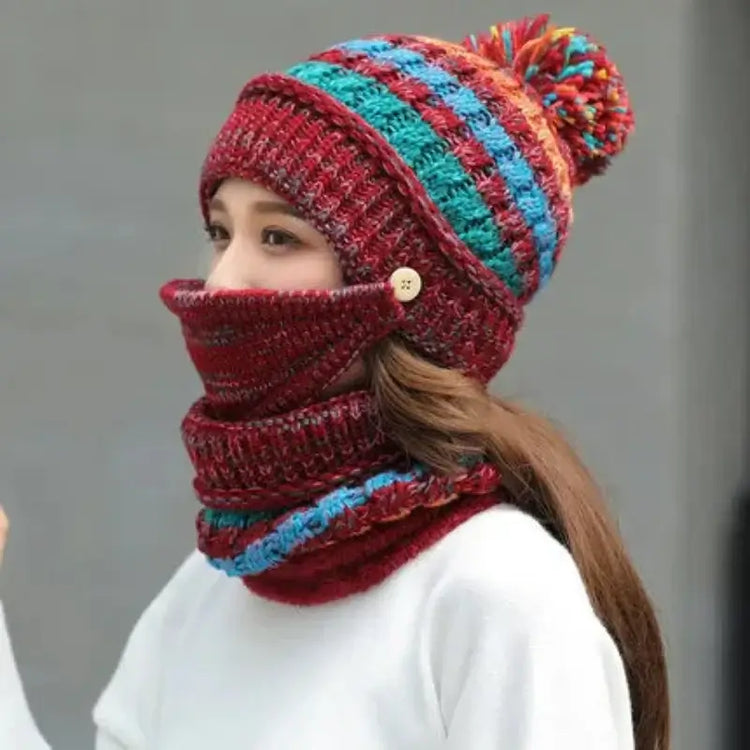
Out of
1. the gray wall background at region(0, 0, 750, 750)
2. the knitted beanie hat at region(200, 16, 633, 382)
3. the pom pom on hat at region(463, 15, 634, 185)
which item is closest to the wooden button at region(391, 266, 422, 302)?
the knitted beanie hat at region(200, 16, 633, 382)

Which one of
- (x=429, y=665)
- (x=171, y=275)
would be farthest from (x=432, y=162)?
(x=171, y=275)

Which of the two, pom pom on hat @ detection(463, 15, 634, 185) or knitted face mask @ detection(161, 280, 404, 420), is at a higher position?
pom pom on hat @ detection(463, 15, 634, 185)

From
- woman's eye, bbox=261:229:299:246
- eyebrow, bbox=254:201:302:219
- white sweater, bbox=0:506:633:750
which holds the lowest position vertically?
white sweater, bbox=0:506:633:750

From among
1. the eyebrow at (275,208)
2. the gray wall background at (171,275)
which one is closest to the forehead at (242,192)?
the eyebrow at (275,208)

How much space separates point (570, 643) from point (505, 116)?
17.0 inches

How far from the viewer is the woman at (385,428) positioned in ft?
2.75

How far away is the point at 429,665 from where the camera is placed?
0.85 metres

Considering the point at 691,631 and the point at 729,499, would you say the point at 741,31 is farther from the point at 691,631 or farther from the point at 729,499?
the point at 691,631

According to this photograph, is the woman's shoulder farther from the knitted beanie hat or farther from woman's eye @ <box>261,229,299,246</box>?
woman's eye @ <box>261,229,299,246</box>

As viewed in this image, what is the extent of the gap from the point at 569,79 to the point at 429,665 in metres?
0.54

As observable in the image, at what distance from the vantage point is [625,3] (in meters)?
1.64

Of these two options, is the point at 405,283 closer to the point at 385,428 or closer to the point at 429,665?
the point at 385,428

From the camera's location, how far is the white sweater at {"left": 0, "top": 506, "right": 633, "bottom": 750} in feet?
2.61

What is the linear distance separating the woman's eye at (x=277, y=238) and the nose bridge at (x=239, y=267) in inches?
0.5
